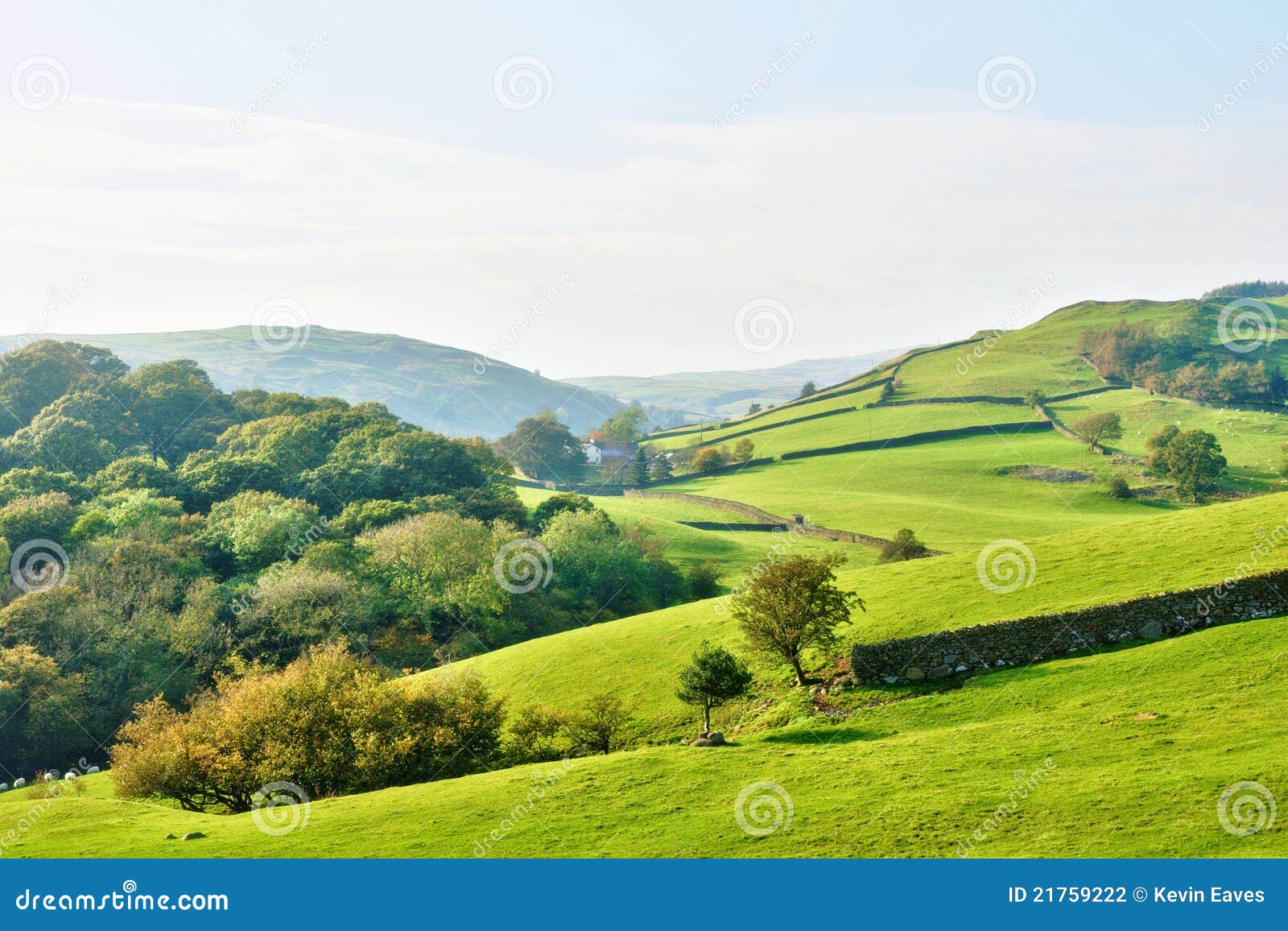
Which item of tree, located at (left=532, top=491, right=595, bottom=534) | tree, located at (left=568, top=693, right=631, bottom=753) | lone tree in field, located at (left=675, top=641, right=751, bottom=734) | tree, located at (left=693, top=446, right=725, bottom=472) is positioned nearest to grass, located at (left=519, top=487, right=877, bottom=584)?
tree, located at (left=532, top=491, right=595, bottom=534)

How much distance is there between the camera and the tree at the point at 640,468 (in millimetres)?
127600

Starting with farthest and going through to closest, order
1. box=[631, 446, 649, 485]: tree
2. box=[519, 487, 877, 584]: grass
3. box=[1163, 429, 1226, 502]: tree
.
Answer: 1. box=[631, 446, 649, 485]: tree
2. box=[1163, 429, 1226, 502]: tree
3. box=[519, 487, 877, 584]: grass

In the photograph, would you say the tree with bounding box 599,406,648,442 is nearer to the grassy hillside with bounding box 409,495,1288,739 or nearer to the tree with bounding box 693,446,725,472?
the tree with bounding box 693,446,725,472

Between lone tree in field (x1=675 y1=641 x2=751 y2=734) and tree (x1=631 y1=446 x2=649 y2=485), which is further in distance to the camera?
tree (x1=631 y1=446 x2=649 y2=485)

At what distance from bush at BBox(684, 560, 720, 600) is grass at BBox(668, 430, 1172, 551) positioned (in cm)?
1665

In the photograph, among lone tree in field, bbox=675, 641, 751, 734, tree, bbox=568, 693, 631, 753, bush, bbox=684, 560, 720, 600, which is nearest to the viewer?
lone tree in field, bbox=675, 641, 751, 734

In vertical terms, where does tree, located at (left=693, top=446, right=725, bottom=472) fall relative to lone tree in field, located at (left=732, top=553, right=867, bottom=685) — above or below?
above

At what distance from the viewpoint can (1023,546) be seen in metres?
38.5

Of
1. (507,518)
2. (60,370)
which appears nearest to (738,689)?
(507,518)

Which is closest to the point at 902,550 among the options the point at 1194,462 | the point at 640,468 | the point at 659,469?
the point at 1194,462

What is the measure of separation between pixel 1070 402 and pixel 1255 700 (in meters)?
109

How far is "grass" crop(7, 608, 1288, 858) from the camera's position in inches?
672

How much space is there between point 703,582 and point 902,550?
15.8 meters

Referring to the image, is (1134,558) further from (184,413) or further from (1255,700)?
(184,413)
